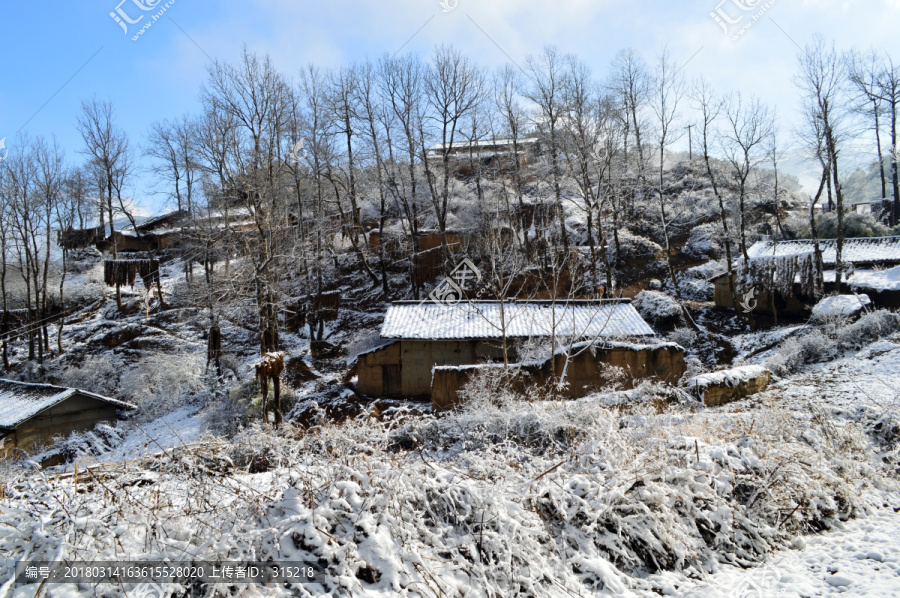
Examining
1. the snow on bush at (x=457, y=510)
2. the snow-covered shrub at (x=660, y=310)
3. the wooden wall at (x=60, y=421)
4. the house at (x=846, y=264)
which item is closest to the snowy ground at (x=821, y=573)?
the snow on bush at (x=457, y=510)

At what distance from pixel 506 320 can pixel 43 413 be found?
15.5m

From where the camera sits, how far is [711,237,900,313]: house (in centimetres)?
2091

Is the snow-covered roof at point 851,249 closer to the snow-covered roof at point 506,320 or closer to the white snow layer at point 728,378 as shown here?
the snow-covered roof at point 506,320

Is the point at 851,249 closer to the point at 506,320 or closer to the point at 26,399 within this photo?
the point at 506,320

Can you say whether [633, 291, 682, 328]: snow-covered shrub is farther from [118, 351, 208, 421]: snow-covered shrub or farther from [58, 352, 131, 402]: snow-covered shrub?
[58, 352, 131, 402]: snow-covered shrub

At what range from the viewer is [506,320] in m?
17.8

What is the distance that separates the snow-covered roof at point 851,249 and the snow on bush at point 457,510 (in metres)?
22.8

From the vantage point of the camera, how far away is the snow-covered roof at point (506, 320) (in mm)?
16734

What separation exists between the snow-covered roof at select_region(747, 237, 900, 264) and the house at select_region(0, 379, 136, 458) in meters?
30.1

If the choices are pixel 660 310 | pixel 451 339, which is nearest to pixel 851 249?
pixel 660 310

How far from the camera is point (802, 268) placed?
22.6 m

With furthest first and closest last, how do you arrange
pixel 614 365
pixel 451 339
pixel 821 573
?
pixel 451 339, pixel 614 365, pixel 821 573
